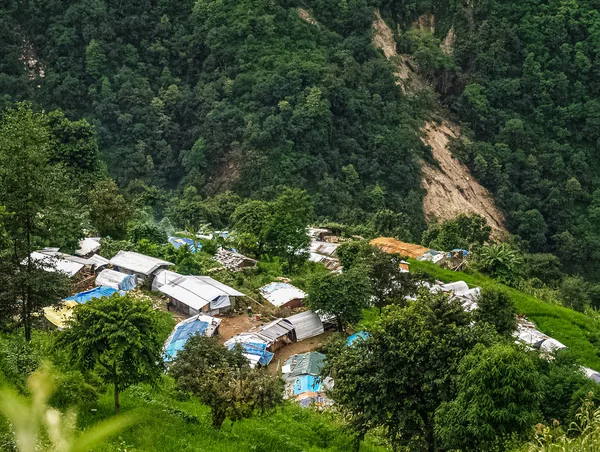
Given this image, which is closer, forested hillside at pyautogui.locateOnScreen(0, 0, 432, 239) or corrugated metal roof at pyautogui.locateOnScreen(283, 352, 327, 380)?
corrugated metal roof at pyautogui.locateOnScreen(283, 352, 327, 380)

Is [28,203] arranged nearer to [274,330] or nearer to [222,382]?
[222,382]

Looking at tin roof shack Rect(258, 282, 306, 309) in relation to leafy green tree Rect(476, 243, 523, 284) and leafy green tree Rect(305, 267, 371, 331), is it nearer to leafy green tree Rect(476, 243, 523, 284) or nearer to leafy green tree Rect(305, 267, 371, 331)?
leafy green tree Rect(305, 267, 371, 331)

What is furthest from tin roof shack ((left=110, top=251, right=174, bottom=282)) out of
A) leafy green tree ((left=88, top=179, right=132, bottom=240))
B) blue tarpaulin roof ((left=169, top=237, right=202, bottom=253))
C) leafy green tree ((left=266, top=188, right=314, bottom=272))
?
leafy green tree ((left=266, top=188, right=314, bottom=272))

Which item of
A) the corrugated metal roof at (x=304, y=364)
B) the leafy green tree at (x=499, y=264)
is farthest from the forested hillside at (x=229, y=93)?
the corrugated metal roof at (x=304, y=364)

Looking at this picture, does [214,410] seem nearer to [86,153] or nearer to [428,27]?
[86,153]

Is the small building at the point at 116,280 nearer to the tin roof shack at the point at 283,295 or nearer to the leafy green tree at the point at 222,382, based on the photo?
the tin roof shack at the point at 283,295

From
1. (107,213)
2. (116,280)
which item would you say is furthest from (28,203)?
(107,213)
